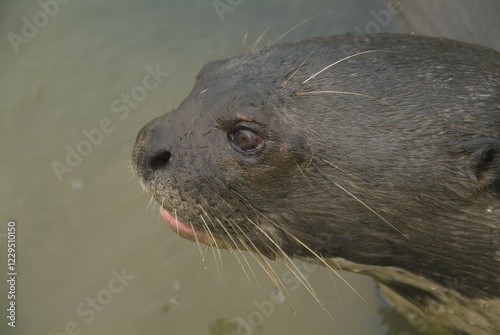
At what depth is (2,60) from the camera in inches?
256

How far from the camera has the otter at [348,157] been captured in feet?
10.5

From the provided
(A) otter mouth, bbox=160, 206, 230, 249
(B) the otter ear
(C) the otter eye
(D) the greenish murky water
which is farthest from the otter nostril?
(D) the greenish murky water

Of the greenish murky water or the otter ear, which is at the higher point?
the greenish murky water

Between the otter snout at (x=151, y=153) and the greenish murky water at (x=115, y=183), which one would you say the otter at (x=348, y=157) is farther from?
the greenish murky water at (x=115, y=183)

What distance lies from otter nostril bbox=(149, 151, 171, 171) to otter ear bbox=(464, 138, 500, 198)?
1367 millimetres

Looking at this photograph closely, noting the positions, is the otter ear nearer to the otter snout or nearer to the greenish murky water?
the otter snout

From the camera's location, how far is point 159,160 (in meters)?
3.60

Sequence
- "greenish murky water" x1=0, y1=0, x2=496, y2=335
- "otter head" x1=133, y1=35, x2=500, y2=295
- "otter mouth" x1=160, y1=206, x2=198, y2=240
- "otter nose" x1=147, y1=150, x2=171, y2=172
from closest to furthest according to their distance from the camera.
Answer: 1. "otter head" x1=133, y1=35, x2=500, y2=295
2. "otter nose" x1=147, y1=150, x2=171, y2=172
3. "otter mouth" x1=160, y1=206, x2=198, y2=240
4. "greenish murky water" x1=0, y1=0, x2=496, y2=335

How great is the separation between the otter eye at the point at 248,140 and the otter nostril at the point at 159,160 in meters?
0.39

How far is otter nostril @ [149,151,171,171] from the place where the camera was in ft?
11.7

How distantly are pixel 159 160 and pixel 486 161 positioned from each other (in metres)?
1.50

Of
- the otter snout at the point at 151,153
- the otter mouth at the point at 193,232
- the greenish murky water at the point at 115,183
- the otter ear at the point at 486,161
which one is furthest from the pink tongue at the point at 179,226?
the otter ear at the point at 486,161

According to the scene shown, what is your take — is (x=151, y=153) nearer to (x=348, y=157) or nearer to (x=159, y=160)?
(x=159, y=160)

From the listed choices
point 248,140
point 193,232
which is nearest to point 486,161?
point 248,140
